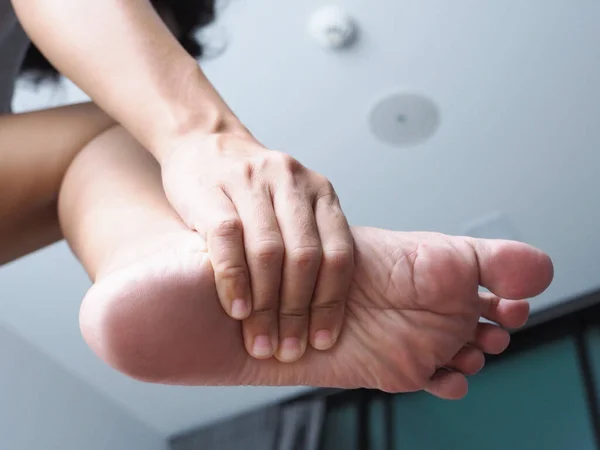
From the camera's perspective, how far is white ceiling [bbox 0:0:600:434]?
1426mm

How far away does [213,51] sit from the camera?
3.12 ft

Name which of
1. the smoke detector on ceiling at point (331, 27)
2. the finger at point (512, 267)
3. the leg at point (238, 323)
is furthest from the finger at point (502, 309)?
the smoke detector on ceiling at point (331, 27)

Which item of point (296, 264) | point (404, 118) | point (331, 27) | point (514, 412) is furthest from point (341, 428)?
point (296, 264)

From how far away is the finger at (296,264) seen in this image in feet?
1.53

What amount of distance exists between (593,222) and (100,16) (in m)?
1.64

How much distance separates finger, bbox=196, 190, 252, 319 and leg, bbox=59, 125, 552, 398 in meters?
0.01

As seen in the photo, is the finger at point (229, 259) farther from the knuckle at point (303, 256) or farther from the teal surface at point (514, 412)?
the teal surface at point (514, 412)

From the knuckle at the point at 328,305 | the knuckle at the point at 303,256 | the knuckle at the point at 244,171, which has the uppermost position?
the knuckle at the point at 244,171

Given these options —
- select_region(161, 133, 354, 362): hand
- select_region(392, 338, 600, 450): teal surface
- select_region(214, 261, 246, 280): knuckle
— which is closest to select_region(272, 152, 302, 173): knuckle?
select_region(161, 133, 354, 362): hand

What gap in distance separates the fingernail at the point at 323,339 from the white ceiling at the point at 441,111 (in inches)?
36.4

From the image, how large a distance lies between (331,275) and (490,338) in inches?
9.1

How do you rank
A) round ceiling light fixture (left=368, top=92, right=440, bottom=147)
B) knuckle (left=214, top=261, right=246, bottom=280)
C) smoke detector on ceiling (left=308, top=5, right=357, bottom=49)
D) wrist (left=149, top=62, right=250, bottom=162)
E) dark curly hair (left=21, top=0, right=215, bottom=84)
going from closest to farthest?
knuckle (left=214, top=261, right=246, bottom=280) < wrist (left=149, top=62, right=250, bottom=162) < dark curly hair (left=21, top=0, right=215, bottom=84) < smoke detector on ceiling (left=308, top=5, right=357, bottom=49) < round ceiling light fixture (left=368, top=92, right=440, bottom=147)

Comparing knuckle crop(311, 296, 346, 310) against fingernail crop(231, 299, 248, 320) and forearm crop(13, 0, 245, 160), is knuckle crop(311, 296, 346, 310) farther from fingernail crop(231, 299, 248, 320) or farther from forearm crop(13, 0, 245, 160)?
forearm crop(13, 0, 245, 160)

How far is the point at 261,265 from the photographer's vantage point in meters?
0.46
